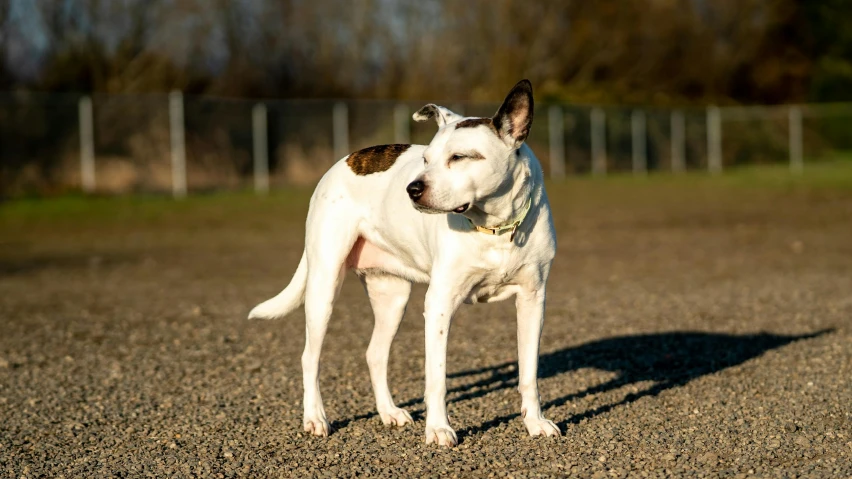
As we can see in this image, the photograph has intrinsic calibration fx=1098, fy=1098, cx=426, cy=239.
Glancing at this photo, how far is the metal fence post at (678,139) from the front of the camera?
135 ft

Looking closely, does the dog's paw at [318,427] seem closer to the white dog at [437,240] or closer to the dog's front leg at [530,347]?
the white dog at [437,240]

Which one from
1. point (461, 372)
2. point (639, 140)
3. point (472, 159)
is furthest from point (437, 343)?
point (639, 140)

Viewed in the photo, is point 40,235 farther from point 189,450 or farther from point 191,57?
point 191,57

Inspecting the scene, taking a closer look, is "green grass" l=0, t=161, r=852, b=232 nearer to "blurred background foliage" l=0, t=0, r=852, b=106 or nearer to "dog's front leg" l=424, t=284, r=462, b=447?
"blurred background foliage" l=0, t=0, r=852, b=106

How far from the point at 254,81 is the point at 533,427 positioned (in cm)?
3491

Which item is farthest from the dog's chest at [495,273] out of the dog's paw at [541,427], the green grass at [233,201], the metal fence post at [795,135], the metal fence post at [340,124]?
the metal fence post at [795,135]

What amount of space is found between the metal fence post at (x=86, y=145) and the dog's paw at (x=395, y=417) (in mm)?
21697

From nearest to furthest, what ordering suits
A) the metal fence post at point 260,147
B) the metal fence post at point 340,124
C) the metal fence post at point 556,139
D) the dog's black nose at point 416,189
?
Result: 1. the dog's black nose at point 416,189
2. the metal fence post at point 260,147
3. the metal fence post at point 340,124
4. the metal fence post at point 556,139

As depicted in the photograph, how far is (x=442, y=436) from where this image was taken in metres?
5.46

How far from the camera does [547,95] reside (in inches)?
1703

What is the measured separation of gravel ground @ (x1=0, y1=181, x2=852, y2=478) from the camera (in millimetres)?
5289

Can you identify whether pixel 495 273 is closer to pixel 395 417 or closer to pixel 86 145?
pixel 395 417

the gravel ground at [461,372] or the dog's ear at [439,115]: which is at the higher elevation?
the dog's ear at [439,115]

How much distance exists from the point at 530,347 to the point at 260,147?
25.4 meters
